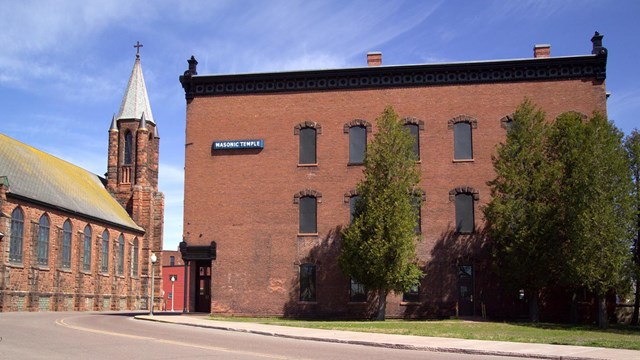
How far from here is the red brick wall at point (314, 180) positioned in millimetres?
32656

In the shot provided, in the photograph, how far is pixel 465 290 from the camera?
32.2 m

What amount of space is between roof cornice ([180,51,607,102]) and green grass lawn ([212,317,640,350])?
1250 cm

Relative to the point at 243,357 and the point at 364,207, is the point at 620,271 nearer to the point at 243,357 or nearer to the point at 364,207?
the point at 364,207

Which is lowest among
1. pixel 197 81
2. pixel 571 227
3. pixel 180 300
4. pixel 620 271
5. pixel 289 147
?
pixel 180 300

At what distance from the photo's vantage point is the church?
44.3 metres

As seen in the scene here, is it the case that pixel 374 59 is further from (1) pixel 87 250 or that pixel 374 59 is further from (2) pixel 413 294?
(1) pixel 87 250

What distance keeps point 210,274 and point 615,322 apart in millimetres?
20434

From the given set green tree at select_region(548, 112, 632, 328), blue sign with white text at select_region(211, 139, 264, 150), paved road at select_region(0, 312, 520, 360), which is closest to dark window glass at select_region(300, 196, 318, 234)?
blue sign with white text at select_region(211, 139, 264, 150)

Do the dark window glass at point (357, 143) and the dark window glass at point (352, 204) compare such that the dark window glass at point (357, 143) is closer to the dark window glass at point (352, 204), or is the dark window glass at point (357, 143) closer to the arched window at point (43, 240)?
the dark window glass at point (352, 204)

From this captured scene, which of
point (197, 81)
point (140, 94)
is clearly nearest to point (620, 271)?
point (197, 81)

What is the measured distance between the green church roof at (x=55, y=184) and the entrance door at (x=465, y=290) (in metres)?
29.3

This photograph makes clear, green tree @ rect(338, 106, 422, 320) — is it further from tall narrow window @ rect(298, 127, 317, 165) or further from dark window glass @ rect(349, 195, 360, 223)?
tall narrow window @ rect(298, 127, 317, 165)

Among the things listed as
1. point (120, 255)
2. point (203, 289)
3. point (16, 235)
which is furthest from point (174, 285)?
point (203, 289)

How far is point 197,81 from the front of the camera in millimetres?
35531
